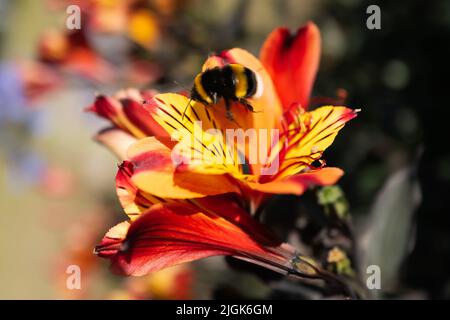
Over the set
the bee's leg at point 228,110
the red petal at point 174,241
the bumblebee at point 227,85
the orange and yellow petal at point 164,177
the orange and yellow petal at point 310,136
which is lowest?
the red petal at point 174,241

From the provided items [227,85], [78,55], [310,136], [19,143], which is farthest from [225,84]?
[19,143]

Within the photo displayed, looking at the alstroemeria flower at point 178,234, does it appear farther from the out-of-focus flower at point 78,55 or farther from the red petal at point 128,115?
the out-of-focus flower at point 78,55

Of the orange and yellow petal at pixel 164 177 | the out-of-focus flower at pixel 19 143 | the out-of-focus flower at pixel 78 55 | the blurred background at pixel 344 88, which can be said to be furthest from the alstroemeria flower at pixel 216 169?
the out-of-focus flower at pixel 19 143

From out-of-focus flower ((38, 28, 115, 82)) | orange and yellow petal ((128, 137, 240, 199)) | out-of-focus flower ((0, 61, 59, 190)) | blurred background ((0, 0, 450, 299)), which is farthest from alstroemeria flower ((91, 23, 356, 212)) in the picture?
out-of-focus flower ((0, 61, 59, 190))

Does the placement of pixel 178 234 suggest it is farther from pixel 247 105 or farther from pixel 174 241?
pixel 247 105

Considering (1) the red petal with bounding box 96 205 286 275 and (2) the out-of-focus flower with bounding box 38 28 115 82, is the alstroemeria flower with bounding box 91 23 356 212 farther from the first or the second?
(2) the out-of-focus flower with bounding box 38 28 115 82

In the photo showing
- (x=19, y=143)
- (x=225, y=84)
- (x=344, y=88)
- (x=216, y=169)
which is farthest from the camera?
(x=19, y=143)
